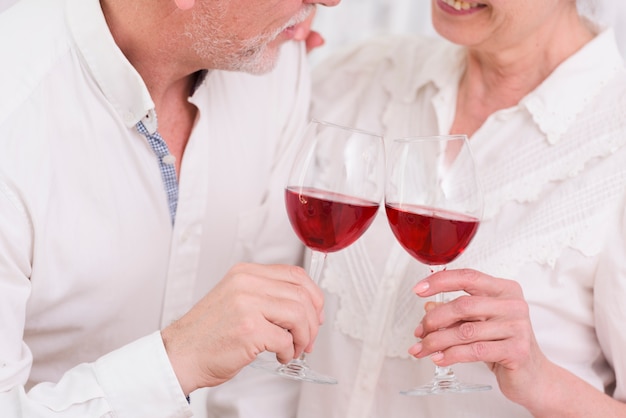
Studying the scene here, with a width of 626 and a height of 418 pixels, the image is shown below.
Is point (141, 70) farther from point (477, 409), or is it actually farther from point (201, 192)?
point (477, 409)

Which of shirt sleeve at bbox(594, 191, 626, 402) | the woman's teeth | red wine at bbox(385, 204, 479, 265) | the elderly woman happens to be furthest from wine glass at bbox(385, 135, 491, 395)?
the woman's teeth

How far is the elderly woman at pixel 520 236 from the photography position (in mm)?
1719

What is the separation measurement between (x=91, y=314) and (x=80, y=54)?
1.74 feet

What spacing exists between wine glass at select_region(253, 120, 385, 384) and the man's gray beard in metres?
0.31

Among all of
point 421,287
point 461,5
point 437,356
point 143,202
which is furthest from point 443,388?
point 461,5

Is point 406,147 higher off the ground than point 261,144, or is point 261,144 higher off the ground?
point 406,147

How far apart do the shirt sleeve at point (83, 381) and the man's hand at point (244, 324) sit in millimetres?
35

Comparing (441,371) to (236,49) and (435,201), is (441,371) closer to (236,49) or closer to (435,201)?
(435,201)

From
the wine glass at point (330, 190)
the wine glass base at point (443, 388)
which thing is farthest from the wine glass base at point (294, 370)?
the wine glass base at point (443, 388)

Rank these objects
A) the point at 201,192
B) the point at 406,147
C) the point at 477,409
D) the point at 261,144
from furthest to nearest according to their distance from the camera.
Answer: the point at 261,144
the point at 201,192
the point at 477,409
the point at 406,147

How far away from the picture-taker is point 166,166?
1834mm

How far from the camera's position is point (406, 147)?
60.3 inches

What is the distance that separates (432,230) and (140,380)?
567 millimetres

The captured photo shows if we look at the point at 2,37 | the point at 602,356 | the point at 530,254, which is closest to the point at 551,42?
the point at 530,254
